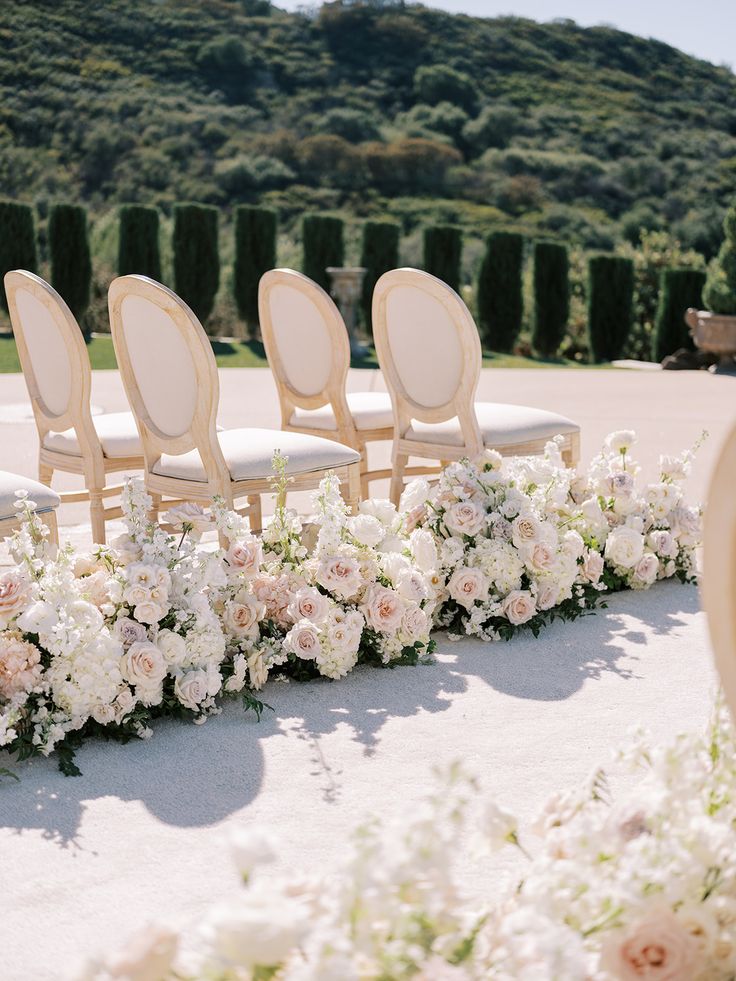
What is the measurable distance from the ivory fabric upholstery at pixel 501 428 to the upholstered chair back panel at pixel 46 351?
1.30 metres

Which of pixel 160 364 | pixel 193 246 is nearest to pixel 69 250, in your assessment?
pixel 193 246

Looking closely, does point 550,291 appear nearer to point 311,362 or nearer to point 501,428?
point 311,362

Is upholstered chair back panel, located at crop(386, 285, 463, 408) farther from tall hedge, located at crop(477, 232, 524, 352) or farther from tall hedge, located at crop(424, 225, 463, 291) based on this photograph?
tall hedge, located at crop(424, 225, 463, 291)

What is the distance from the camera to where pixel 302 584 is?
299cm

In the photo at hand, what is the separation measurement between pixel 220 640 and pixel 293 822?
657mm

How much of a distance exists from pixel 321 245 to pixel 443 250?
5.81ft

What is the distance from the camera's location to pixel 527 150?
36.5 metres

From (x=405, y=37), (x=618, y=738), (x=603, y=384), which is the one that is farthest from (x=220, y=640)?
(x=405, y=37)

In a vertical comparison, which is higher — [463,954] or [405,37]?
[405,37]

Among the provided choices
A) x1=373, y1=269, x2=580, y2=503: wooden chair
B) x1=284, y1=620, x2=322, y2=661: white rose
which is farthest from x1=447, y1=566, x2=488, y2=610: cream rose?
x1=373, y1=269, x2=580, y2=503: wooden chair

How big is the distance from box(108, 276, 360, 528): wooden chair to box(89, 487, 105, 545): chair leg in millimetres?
277

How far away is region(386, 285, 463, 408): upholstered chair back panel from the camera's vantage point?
3.93m

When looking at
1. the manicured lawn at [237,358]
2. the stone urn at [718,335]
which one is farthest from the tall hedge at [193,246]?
the stone urn at [718,335]

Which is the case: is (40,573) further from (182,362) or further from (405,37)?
(405,37)
